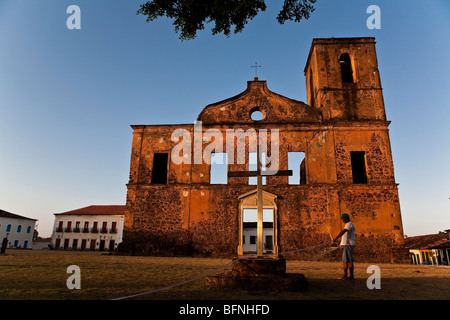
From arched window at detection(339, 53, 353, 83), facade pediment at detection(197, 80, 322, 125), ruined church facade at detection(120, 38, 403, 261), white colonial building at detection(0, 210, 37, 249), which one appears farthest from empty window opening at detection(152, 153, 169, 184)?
white colonial building at detection(0, 210, 37, 249)

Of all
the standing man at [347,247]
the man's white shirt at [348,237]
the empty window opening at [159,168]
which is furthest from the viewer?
the empty window opening at [159,168]

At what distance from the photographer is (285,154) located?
13.2 metres

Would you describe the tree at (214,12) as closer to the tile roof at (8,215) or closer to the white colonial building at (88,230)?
the white colonial building at (88,230)

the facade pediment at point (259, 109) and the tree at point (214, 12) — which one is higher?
the facade pediment at point (259, 109)

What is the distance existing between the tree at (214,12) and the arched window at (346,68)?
9658 millimetres

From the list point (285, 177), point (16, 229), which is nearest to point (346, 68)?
point (285, 177)

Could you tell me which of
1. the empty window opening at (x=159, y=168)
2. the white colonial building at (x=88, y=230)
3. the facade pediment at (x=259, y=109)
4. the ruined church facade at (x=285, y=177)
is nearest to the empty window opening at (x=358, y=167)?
the ruined church facade at (x=285, y=177)

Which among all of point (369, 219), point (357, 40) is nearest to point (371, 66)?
point (357, 40)

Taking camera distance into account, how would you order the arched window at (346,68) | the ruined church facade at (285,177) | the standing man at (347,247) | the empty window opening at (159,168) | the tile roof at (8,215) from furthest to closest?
the tile roof at (8,215)
the arched window at (346,68)
the empty window opening at (159,168)
the ruined church facade at (285,177)
the standing man at (347,247)

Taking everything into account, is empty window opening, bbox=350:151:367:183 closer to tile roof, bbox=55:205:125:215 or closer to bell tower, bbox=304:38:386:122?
bell tower, bbox=304:38:386:122

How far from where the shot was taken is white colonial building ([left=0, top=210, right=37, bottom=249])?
3753cm

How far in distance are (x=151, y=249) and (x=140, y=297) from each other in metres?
9.82

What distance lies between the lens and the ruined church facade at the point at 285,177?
1240 centimetres
